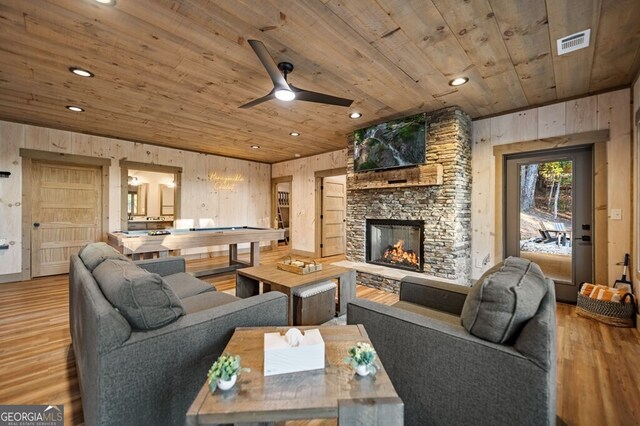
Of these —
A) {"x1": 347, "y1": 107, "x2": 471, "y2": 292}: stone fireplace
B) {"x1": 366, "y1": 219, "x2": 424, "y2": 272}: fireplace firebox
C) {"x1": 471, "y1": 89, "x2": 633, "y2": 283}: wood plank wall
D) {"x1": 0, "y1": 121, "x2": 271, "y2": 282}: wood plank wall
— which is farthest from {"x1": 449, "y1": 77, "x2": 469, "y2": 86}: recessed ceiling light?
{"x1": 0, "y1": 121, "x2": 271, "y2": 282}: wood plank wall

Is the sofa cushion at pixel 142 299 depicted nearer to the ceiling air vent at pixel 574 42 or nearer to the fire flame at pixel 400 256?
the ceiling air vent at pixel 574 42

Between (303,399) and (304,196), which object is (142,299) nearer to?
(303,399)

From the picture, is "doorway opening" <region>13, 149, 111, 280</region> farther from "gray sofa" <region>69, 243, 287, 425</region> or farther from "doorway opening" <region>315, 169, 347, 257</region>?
"gray sofa" <region>69, 243, 287, 425</region>

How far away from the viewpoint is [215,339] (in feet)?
4.70

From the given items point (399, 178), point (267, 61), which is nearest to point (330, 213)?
point (399, 178)

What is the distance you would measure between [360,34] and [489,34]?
3.41 feet

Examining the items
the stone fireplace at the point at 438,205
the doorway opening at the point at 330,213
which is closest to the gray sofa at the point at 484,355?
the stone fireplace at the point at 438,205

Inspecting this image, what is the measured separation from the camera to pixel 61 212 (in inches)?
194

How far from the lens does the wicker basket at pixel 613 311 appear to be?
9.10 feet

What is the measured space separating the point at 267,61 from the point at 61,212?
5.17m

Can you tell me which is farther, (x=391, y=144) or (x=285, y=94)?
(x=391, y=144)

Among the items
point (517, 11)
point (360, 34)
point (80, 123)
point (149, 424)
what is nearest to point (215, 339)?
point (149, 424)

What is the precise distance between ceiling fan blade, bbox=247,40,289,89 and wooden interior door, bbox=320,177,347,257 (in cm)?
455

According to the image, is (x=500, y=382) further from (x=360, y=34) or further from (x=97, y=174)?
(x=97, y=174)
